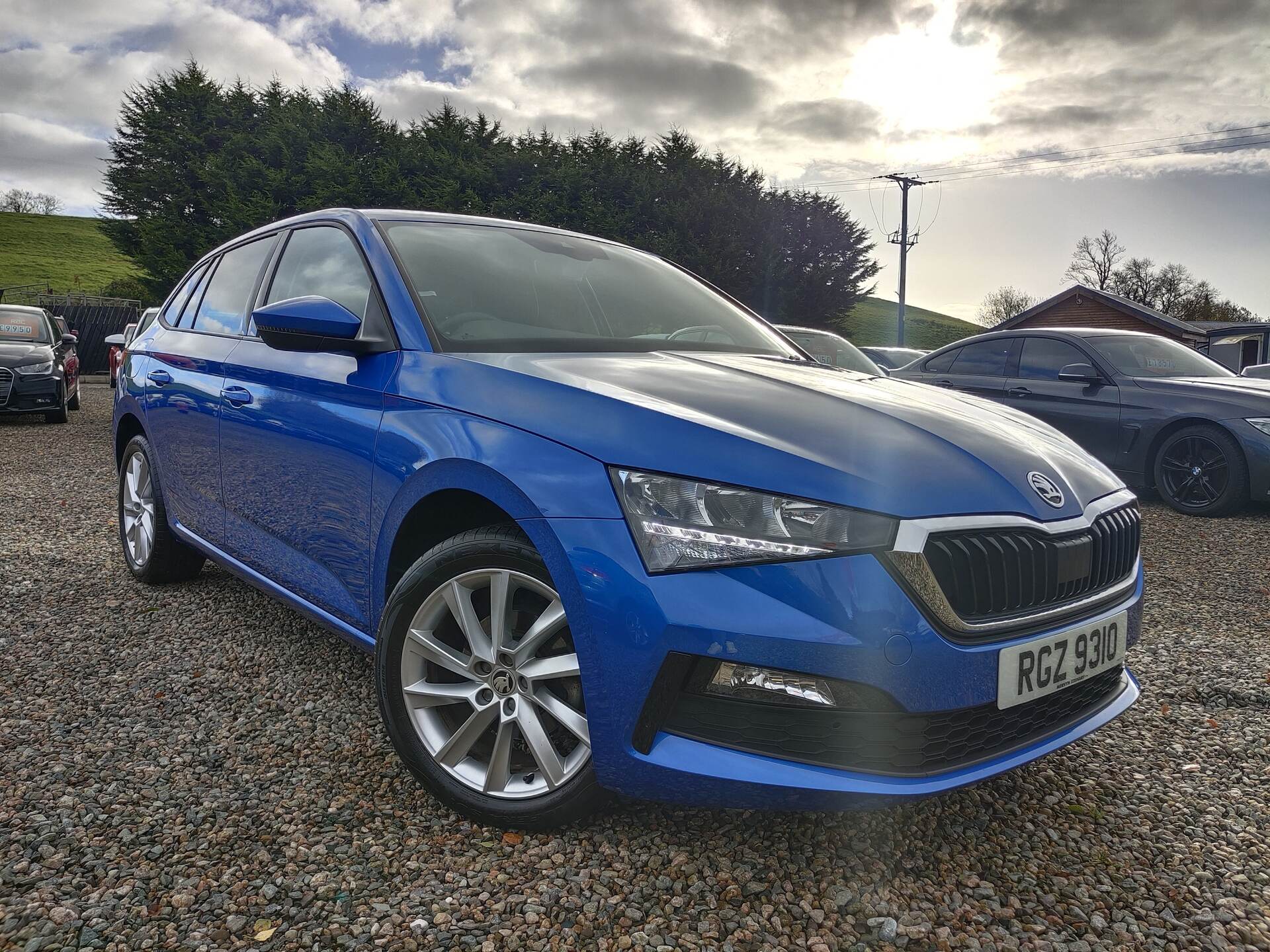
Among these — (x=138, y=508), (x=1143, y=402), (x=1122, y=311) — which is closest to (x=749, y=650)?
(x=138, y=508)

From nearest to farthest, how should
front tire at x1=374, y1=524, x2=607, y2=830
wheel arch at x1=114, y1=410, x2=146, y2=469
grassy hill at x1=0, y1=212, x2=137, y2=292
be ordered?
1. front tire at x1=374, y1=524, x2=607, y2=830
2. wheel arch at x1=114, y1=410, x2=146, y2=469
3. grassy hill at x1=0, y1=212, x2=137, y2=292

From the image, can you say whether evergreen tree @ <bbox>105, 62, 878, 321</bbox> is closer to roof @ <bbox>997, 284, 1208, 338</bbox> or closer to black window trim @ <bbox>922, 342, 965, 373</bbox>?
roof @ <bbox>997, 284, 1208, 338</bbox>

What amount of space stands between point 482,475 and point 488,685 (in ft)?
1.61

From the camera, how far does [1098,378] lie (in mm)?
7434

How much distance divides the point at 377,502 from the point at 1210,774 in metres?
2.44

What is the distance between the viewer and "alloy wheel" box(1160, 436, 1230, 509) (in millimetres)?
6766

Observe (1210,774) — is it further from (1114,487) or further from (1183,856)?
(1114,487)

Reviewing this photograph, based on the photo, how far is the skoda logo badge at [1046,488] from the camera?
199 cm

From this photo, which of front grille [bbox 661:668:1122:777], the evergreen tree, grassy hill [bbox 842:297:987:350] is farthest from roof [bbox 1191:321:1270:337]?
front grille [bbox 661:668:1122:777]

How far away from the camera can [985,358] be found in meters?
8.40

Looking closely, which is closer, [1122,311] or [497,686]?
[497,686]

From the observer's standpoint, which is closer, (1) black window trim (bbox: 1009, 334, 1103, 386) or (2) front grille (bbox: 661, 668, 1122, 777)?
(2) front grille (bbox: 661, 668, 1122, 777)

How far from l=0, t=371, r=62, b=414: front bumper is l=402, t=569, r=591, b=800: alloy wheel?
12.6 meters

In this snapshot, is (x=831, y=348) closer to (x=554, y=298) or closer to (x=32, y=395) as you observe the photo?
(x=554, y=298)
